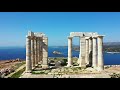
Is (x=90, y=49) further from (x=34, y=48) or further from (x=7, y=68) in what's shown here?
(x=7, y=68)

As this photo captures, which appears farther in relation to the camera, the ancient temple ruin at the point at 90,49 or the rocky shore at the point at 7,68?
the ancient temple ruin at the point at 90,49

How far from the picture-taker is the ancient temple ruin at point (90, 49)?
4312 cm

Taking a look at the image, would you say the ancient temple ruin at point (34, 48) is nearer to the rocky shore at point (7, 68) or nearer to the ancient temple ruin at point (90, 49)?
the rocky shore at point (7, 68)

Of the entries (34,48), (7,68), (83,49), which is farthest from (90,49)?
(7,68)

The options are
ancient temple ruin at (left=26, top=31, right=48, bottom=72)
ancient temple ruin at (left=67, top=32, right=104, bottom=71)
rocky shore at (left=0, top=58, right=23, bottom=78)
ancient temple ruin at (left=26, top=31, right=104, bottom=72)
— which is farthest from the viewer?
ancient temple ruin at (left=67, top=32, right=104, bottom=71)

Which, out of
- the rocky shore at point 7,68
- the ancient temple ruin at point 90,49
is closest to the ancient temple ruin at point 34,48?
the rocky shore at point 7,68

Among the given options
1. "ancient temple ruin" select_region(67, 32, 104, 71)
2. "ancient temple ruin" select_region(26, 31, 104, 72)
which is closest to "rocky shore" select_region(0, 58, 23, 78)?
"ancient temple ruin" select_region(26, 31, 104, 72)

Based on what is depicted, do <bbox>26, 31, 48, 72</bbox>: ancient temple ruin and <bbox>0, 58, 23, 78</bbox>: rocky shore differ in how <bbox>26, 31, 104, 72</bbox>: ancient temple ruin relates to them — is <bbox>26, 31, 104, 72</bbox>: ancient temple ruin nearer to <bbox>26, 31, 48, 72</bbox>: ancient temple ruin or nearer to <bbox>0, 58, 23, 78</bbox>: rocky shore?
<bbox>26, 31, 48, 72</bbox>: ancient temple ruin

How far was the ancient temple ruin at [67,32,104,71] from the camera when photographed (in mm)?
43125

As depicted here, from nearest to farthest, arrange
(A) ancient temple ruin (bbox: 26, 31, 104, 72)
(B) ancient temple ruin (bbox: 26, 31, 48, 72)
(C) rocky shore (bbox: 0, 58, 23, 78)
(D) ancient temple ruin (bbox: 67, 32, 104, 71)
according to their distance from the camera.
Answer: (B) ancient temple ruin (bbox: 26, 31, 48, 72)
(A) ancient temple ruin (bbox: 26, 31, 104, 72)
(C) rocky shore (bbox: 0, 58, 23, 78)
(D) ancient temple ruin (bbox: 67, 32, 104, 71)
